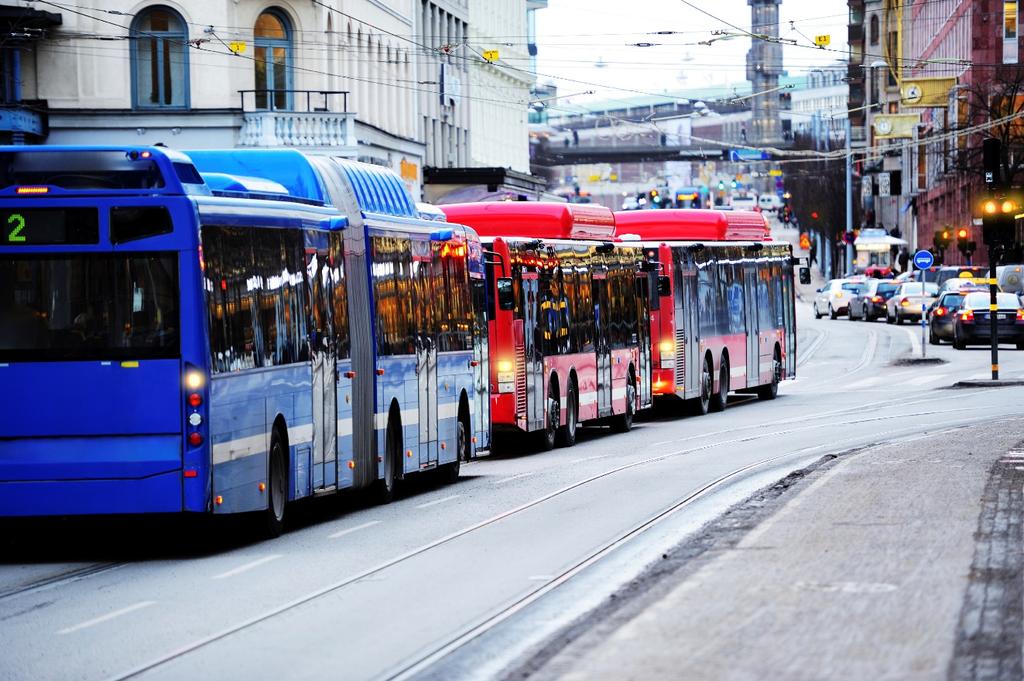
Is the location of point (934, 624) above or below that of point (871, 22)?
below

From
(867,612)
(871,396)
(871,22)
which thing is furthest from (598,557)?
(871,22)

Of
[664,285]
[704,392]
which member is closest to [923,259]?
[704,392]

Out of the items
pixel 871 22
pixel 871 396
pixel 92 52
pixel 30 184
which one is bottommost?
pixel 871 396

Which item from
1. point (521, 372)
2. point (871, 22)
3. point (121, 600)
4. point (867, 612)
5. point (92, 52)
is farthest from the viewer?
point (871, 22)

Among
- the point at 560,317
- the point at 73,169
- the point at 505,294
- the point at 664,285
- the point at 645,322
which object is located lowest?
the point at 645,322

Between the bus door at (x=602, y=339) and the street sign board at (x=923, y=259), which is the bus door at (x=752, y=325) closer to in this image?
the bus door at (x=602, y=339)

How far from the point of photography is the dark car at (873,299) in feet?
269

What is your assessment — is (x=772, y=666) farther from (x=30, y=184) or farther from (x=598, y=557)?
(x=30, y=184)

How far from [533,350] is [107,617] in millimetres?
15173

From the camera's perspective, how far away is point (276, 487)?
55.5 feet

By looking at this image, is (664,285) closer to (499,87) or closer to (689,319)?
(689,319)

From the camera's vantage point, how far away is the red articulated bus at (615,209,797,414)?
3416cm

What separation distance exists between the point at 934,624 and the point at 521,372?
16.2 m

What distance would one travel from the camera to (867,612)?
11.2 metres
